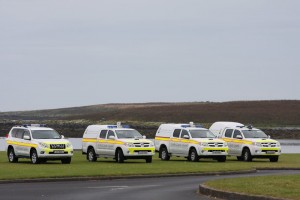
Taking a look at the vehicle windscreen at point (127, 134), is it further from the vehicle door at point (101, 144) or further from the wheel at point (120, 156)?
the wheel at point (120, 156)

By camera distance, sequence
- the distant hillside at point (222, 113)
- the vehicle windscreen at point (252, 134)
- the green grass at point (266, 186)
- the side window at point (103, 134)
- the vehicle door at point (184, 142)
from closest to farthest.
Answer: the green grass at point (266, 186) < the side window at point (103, 134) < the vehicle door at point (184, 142) < the vehicle windscreen at point (252, 134) < the distant hillside at point (222, 113)

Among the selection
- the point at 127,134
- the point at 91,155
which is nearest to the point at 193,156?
the point at 127,134

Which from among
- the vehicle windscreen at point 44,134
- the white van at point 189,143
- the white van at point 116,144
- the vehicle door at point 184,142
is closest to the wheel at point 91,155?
the white van at point 116,144

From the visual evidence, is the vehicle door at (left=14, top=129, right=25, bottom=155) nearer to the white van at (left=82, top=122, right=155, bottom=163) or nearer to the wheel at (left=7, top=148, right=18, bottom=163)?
the wheel at (left=7, top=148, right=18, bottom=163)

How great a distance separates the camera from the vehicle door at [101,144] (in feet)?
154

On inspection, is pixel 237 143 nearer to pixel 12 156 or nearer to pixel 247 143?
pixel 247 143

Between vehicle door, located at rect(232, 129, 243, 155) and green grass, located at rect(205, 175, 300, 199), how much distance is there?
62.1ft

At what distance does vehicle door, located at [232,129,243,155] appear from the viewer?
164ft

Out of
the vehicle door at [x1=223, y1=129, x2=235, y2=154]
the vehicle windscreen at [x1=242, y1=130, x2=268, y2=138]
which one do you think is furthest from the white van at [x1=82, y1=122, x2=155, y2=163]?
the vehicle windscreen at [x1=242, y1=130, x2=268, y2=138]

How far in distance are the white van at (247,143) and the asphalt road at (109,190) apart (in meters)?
15.3

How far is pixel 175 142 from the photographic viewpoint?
4916cm

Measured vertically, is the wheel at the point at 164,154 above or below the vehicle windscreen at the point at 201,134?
below

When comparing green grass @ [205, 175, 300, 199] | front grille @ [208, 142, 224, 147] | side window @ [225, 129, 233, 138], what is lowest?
green grass @ [205, 175, 300, 199]

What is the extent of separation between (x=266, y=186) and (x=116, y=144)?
1988cm
